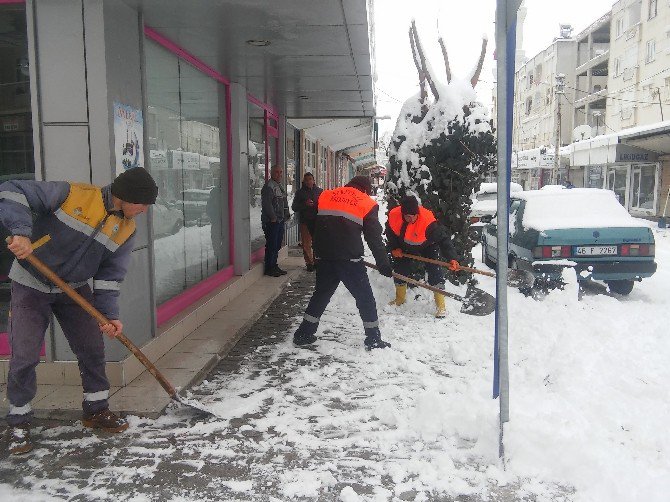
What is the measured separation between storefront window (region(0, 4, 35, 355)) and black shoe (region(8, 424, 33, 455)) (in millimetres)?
1259

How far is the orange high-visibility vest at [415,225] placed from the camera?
6777mm

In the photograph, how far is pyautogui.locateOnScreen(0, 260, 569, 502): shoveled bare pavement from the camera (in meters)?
3.00

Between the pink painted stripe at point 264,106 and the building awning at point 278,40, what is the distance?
0.61 feet

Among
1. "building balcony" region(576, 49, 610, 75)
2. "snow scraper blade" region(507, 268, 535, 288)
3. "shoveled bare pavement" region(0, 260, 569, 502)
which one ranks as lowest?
"shoveled bare pavement" region(0, 260, 569, 502)

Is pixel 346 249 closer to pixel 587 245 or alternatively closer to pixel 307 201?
pixel 587 245

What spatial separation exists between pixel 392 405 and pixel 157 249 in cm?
292

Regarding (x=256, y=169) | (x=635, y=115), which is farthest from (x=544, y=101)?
(x=256, y=169)

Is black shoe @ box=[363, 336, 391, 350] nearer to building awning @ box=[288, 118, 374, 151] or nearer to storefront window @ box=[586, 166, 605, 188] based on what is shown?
building awning @ box=[288, 118, 374, 151]

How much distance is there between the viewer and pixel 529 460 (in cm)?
325

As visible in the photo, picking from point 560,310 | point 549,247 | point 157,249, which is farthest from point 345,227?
point 549,247

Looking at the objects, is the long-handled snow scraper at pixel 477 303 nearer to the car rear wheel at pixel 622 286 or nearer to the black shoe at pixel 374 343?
the black shoe at pixel 374 343

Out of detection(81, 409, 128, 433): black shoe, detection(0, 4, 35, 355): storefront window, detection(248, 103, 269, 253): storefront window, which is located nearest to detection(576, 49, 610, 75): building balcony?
detection(248, 103, 269, 253): storefront window

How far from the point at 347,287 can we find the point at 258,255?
4.59 m

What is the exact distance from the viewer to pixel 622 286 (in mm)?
8438
